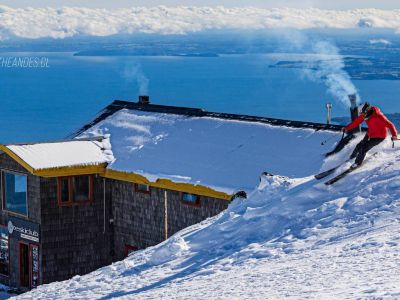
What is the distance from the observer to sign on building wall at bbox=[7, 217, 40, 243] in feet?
88.9

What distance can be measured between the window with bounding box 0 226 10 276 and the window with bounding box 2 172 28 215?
2.99 feet

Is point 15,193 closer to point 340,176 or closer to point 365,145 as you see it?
point 340,176

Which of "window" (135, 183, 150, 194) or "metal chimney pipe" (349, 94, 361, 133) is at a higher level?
"metal chimney pipe" (349, 94, 361, 133)

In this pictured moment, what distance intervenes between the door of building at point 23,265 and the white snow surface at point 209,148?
3.73 metres

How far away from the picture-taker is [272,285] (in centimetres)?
1416

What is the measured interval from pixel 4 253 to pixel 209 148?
7286 millimetres

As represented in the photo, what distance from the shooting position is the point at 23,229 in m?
27.7

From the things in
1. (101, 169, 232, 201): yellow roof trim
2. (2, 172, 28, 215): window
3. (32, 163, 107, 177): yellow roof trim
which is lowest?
(2, 172, 28, 215): window

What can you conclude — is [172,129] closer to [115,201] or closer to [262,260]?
[115,201]

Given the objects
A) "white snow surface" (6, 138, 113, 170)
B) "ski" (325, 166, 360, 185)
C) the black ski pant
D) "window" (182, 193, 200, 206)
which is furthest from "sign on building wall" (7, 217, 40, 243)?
the black ski pant

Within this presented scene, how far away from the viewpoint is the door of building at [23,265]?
92.1 feet

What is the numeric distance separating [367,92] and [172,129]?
16553 centimetres

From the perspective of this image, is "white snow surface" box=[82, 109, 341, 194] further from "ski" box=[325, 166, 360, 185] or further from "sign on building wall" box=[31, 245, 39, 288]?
"ski" box=[325, 166, 360, 185]

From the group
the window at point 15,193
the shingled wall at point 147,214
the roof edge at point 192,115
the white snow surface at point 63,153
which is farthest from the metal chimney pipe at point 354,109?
the window at point 15,193
